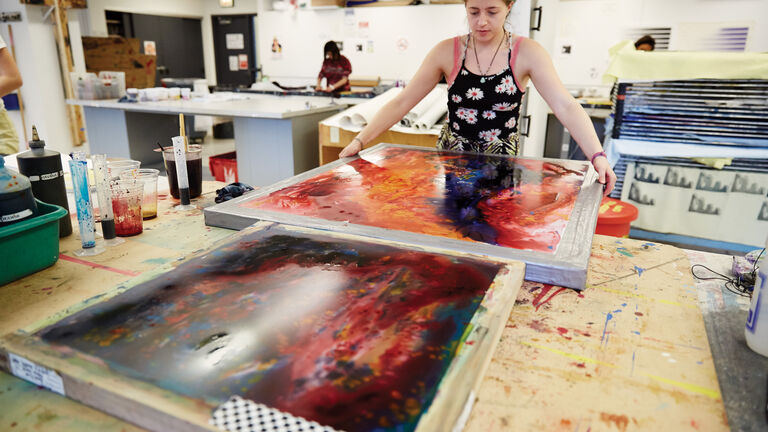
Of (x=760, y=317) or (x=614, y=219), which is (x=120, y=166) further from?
(x=614, y=219)

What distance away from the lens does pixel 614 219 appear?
2219mm

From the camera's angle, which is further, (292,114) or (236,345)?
(292,114)

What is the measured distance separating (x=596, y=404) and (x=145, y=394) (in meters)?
0.58

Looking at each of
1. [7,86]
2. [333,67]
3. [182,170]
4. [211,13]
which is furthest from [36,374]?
[211,13]

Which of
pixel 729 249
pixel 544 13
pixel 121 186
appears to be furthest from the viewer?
pixel 544 13

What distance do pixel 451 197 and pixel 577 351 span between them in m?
0.62

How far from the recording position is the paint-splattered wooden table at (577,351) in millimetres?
602

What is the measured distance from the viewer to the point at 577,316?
2.75ft

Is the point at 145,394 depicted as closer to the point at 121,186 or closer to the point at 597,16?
the point at 121,186

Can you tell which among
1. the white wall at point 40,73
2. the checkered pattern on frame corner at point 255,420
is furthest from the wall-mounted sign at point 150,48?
the checkered pattern on frame corner at point 255,420

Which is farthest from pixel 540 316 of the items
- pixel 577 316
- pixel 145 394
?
pixel 145 394

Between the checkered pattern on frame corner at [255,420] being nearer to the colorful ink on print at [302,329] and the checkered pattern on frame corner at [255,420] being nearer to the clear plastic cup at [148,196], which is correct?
the colorful ink on print at [302,329]

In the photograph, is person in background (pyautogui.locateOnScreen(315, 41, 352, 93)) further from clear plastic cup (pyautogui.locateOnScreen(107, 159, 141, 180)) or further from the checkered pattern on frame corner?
the checkered pattern on frame corner

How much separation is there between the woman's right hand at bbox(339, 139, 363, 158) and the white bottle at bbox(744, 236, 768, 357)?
131 cm
